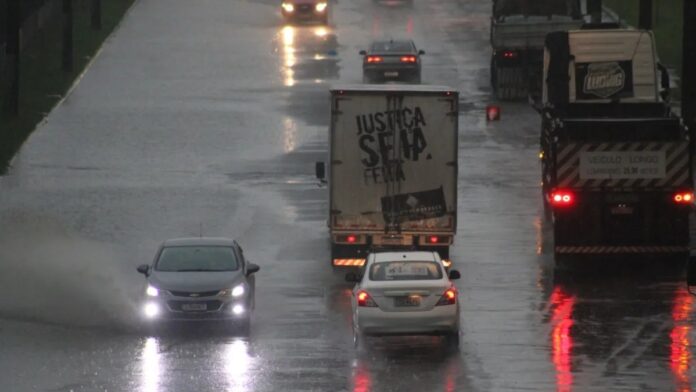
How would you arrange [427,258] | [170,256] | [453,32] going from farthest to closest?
[453,32] → [170,256] → [427,258]

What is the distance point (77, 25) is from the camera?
7775 cm

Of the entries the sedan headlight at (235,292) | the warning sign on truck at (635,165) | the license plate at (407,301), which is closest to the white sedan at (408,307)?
the license plate at (407,301)

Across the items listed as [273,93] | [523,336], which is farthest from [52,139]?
[523,336]

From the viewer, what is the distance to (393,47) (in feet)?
213

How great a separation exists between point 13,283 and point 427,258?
10318 millimetres

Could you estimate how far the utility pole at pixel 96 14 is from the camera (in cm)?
7469

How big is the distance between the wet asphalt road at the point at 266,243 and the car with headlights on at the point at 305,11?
2568 mm

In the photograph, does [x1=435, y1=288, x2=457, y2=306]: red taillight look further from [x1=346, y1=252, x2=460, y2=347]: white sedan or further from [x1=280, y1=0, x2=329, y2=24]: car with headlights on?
[x1=280, y1=0, x2=329, y2=24]: car with headlights on

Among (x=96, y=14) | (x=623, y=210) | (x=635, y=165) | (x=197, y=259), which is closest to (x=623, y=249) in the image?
(x=623, y=210)

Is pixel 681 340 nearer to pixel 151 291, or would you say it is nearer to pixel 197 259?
pixel 197 259

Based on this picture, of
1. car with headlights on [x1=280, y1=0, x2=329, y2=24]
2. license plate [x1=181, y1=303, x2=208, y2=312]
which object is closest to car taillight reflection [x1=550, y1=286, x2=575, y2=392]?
license plate [x1=181, y1=303, x2=208, y2=312]

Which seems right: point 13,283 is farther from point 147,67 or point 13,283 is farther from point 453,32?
point 453,32

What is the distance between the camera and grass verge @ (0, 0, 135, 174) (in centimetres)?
5569

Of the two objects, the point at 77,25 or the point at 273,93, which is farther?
the point at 77,25
